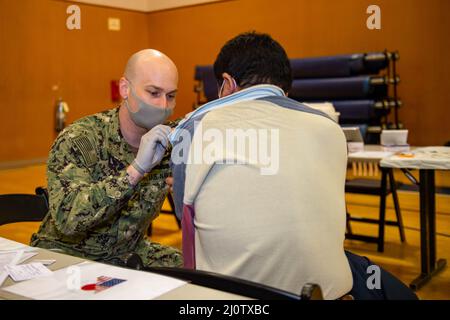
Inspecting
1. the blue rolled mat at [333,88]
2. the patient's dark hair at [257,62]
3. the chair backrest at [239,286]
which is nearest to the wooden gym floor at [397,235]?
the blue rolled mat at [333,88]

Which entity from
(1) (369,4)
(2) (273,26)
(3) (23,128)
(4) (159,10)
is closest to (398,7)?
(1) (369,4)

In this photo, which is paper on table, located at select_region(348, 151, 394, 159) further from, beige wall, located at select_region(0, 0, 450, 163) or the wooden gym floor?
beige wall, located at select_region(0, 0, 450, 163)

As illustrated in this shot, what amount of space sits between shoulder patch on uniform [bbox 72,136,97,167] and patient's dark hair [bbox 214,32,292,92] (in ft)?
2.17

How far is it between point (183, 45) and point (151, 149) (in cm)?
899

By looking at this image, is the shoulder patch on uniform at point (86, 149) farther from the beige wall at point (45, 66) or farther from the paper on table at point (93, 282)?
the beige wall at point (45, 66)

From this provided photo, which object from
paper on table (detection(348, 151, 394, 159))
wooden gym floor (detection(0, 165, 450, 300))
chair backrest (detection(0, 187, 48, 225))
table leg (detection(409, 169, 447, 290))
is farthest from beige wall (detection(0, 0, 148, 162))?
table leg (detection(409, 169, 447, 290))

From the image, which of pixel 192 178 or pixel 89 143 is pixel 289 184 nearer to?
pixel 192 178

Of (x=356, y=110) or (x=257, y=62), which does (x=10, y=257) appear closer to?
(x=257, y=62)

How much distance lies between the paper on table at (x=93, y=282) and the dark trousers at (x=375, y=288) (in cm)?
59

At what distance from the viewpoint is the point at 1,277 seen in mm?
1331

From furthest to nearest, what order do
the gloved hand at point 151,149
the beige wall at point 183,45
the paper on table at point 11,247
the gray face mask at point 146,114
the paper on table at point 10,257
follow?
the beige wall at point 183,45
the gray face mask at point 146,114
the gloved hand at point 151,149
the paper on table at point 11,247
the paper on table at point 10,257

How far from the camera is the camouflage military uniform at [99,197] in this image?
5.45 ft

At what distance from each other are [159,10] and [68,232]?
973cm

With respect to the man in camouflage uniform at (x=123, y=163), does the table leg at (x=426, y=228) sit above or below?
below
